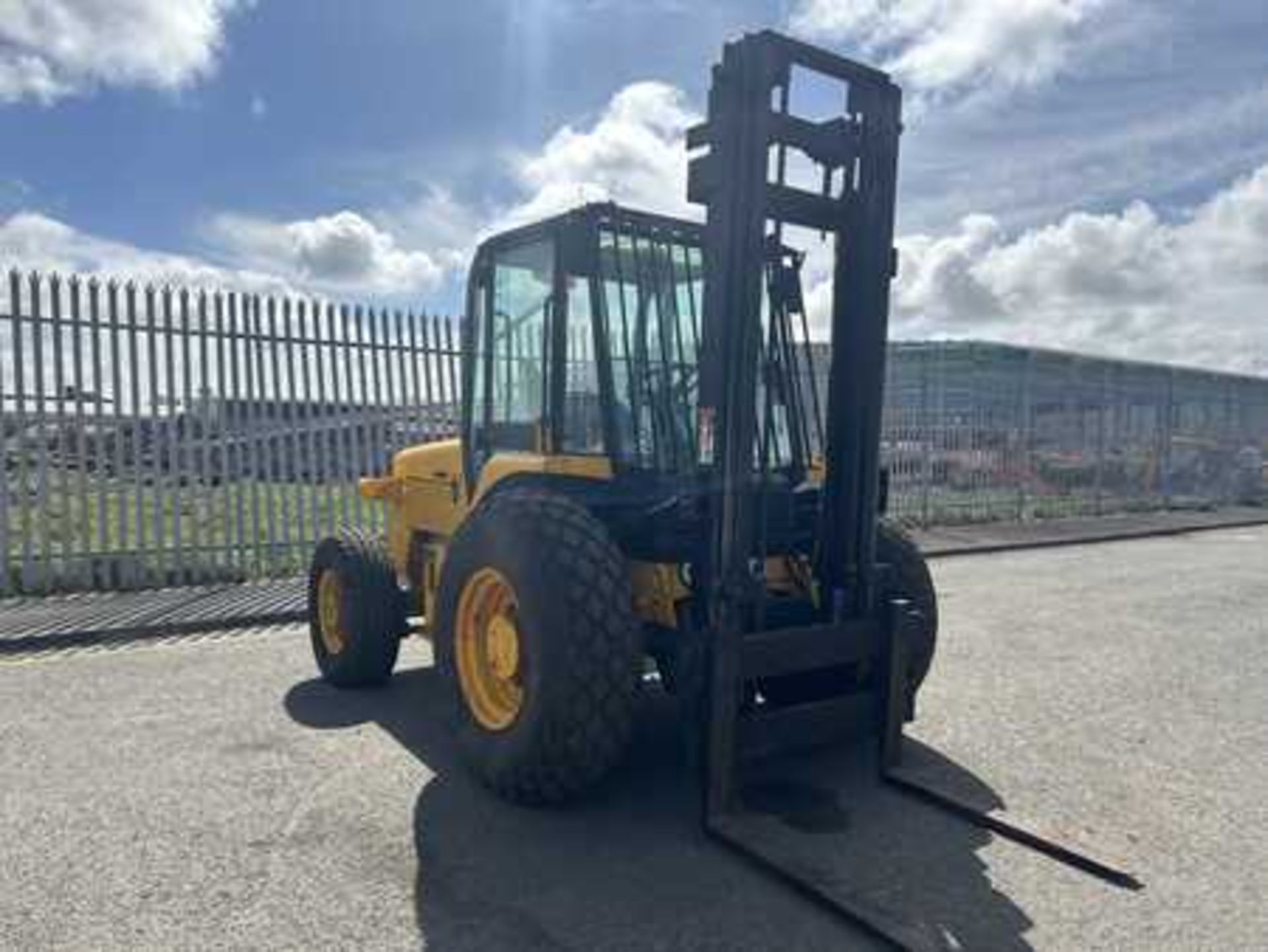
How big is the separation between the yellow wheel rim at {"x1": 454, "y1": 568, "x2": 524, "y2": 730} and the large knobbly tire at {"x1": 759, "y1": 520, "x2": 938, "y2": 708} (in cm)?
131

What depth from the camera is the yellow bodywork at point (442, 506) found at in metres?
4.23

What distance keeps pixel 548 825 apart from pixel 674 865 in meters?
0.59

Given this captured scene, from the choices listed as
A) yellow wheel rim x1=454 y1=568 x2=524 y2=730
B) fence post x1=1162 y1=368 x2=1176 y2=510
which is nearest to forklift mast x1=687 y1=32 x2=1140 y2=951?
yellow wheel rim x1=454 y1=568 x2=524 y2=730

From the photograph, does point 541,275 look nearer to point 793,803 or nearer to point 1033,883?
point 793,803

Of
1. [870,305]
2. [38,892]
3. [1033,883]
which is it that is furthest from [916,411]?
[38,892]

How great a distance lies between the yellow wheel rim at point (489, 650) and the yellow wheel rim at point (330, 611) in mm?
1705

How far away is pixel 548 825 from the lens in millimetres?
3820

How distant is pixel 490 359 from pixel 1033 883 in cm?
348

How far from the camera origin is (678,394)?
4398 mm

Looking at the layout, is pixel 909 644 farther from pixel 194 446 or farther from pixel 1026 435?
pixel 1026 435

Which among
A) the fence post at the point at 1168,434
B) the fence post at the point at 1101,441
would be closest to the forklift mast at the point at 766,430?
the fence post at the point at 1101,441

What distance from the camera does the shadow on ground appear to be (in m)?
3.06

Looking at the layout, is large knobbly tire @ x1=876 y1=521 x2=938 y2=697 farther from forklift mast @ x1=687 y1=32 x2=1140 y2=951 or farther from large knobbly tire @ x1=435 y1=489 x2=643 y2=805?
large knobbly tire @ x1=435 y1=489 x2=643 y2=805

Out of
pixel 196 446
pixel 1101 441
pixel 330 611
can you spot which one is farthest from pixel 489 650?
pixel 1101 441
